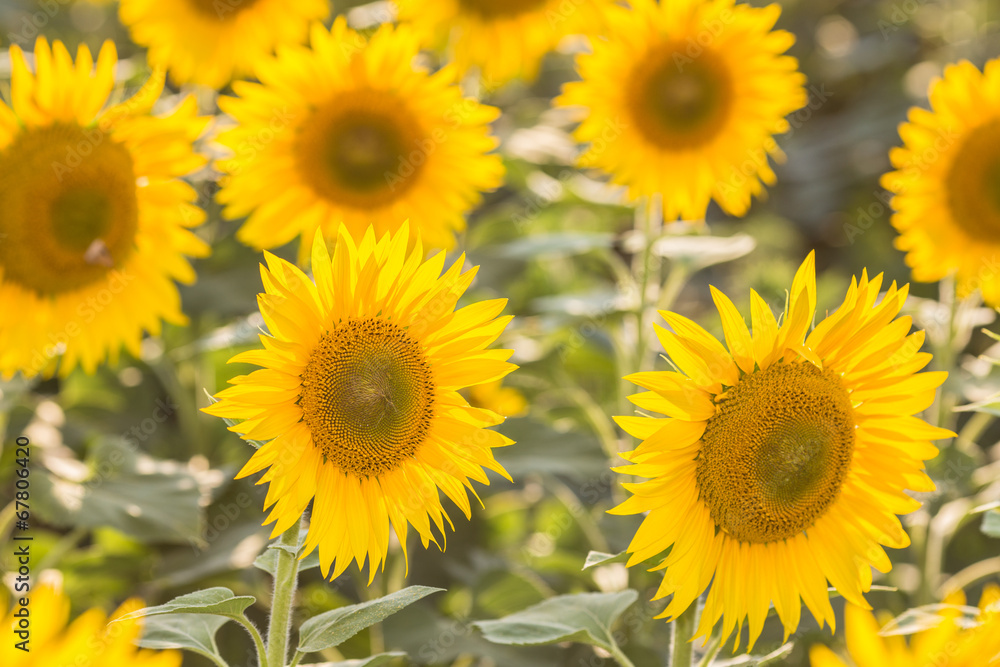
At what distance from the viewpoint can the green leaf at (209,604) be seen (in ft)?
3.21

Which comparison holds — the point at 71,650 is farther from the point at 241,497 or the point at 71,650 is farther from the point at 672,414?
the point at 241,497

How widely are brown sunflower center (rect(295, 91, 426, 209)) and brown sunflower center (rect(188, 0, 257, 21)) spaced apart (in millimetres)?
516

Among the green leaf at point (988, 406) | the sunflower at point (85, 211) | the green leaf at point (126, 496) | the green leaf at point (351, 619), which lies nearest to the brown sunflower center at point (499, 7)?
the sunflower at point (85, 211)

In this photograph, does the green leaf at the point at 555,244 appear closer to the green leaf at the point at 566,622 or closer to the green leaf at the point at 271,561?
the green leaf at the point at 566,622

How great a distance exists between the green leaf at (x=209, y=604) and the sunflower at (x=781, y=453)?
45cm

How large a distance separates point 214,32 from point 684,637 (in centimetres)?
172

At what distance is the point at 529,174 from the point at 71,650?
174 centimetres

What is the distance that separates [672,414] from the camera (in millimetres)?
1070

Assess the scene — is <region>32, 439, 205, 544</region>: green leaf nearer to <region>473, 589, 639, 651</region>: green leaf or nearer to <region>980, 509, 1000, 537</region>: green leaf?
<region>473, 589, 639, 651</region>: green leaf

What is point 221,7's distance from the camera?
215 cm

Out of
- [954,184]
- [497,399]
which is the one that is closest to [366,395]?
[497,399]

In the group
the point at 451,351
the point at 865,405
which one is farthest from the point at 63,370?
the point at 865,405

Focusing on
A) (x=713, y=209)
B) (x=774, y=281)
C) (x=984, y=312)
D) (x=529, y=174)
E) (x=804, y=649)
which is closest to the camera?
(x=804, y=649)

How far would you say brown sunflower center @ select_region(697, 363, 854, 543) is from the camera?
111cm
